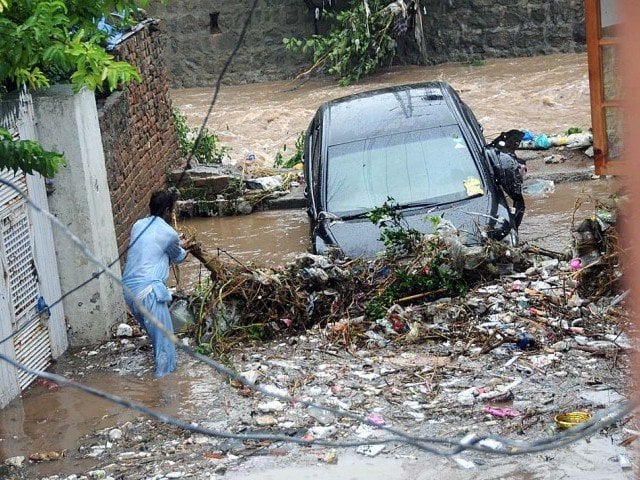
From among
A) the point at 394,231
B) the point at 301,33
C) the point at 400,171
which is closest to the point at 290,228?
the point at 400,171

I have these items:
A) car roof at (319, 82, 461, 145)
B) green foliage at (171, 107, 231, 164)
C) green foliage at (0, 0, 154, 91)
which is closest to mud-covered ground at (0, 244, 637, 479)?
car roof at (319, 82, 461, 145)

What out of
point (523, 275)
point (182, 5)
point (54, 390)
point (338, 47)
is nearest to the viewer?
point (54, 390)

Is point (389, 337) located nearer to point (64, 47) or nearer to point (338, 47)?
point (64, 47)

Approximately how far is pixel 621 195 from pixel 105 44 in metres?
5.40

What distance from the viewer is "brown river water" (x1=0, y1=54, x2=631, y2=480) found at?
6148 millimetres

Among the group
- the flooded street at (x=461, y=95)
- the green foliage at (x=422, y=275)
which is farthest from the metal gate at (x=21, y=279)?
the flooded street at (x=461, y=95)

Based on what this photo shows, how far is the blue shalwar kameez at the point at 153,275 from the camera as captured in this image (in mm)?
7395

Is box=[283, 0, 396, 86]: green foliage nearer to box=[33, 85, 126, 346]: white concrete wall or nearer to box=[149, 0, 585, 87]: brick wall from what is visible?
box=[149, 0, 585, 87]: brick wall

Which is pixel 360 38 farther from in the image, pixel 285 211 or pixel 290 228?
pixel 290 228

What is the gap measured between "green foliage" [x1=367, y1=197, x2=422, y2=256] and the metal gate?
2677 mm

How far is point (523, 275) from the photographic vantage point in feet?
26.6

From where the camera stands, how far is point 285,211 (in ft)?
39.3

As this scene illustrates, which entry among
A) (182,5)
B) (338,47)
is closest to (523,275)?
(338,47)

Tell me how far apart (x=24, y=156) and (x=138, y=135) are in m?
5.36
